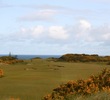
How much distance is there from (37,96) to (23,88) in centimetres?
238

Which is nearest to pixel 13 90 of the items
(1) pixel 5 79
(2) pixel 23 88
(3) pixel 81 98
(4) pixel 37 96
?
→ (2) pixel 23 88

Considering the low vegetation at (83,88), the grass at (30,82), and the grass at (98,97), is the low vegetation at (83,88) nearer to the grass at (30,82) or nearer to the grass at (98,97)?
the grass at (98,97)

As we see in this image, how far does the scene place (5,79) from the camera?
22.9 m

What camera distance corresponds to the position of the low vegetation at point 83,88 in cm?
1491

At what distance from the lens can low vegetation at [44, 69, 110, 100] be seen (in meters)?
14.9

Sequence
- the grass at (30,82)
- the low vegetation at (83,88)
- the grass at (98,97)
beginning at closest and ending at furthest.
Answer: the grass at (98,97), the low vegetation at (83,88), the grass at (30,82)

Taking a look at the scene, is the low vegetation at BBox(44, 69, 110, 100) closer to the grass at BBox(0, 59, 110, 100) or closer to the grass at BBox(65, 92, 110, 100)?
the grass at BBox(65, 92, 110, 100)

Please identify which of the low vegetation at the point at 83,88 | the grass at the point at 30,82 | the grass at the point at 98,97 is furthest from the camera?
the grass at the point at 30,82

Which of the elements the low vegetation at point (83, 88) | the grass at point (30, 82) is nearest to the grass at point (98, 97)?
the low vegetation at point (83, 88)

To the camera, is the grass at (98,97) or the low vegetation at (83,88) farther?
the low vegetation at (83,88)

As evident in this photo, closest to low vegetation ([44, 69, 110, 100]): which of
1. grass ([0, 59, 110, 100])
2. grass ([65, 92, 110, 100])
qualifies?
grass ([65, 92, 110, 100])

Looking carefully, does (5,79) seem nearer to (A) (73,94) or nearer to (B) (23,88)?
(B) (23,88)

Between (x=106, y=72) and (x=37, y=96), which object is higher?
(x=106, y=72)

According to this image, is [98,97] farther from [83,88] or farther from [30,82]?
[30,82]
